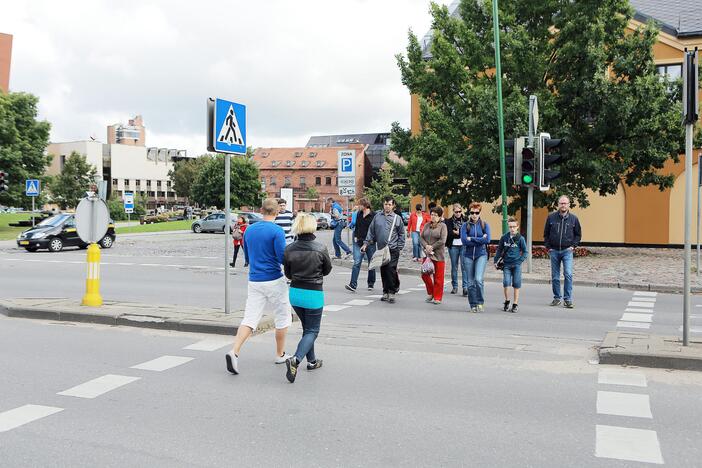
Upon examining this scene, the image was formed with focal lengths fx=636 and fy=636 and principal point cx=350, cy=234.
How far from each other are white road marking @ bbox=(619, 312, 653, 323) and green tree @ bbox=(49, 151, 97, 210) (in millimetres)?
81940

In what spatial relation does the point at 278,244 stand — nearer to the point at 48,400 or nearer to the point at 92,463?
the point at 48,400

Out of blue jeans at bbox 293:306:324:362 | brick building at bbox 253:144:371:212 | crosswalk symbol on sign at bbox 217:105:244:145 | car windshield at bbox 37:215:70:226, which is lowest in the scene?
blue jeans at bbox 293:306:324:362

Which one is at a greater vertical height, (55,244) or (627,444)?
(55,244)

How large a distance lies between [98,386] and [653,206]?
27.8 meters

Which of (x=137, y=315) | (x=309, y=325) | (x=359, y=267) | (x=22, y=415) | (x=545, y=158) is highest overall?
(x=545, y=158)

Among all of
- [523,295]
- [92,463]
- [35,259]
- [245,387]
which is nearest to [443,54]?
[523,295]

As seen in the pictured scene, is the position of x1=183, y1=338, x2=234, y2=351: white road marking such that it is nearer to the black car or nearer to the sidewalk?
the sidewalk

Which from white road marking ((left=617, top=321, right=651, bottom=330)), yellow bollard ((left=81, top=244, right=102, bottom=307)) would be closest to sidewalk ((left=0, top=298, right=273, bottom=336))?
yellow bollard ((left=81, top=244, right=102, bottom=307))

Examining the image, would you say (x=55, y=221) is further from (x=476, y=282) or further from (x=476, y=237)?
(x=476, y=282)

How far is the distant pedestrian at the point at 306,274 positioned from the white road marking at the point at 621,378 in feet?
9.05

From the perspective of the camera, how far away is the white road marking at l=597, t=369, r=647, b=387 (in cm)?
585

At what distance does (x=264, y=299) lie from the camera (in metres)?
6.50

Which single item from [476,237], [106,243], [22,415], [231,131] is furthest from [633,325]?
→ [106,243]

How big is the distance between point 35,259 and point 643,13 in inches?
1127
